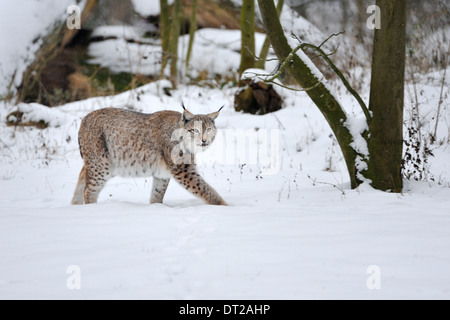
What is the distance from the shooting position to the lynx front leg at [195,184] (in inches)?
188

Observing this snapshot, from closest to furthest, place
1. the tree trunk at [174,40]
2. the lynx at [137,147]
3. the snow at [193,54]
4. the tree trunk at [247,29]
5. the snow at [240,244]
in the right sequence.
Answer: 1. the snow at [240,244]
2. the lynx at [137,147]
3. the tree trunk at [247,29]
4. the tree trunk at [174,40]
5. the snow at [193,54]

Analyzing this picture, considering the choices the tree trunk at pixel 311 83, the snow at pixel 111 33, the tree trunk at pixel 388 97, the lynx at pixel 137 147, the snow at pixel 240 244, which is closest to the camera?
the snow at pixel 240 244

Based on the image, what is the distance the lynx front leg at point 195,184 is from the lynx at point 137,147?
0.01 meters

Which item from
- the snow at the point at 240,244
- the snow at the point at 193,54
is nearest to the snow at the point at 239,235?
the snow at the point at 240,244

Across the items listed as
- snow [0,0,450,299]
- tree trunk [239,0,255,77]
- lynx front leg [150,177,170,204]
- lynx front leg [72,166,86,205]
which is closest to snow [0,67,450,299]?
snow [0,0,450,299]

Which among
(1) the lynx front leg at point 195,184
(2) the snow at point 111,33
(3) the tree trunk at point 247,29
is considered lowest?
(1) the lynx front leg at point 195,184

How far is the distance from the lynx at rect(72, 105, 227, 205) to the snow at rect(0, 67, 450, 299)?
1.54 feet

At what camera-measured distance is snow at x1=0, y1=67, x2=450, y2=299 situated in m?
2.46

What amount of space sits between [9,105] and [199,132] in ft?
24.6

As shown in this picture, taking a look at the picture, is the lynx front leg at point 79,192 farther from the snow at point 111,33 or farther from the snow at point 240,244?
the snow at point 111,33

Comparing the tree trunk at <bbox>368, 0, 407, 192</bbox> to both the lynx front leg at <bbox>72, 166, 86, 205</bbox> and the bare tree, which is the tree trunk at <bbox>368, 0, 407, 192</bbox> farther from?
the lynx front leg at <bbox>72, 166, 86, 205</bbox>

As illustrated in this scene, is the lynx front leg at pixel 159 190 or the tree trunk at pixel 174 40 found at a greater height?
the tree trunk at pixel 174 40

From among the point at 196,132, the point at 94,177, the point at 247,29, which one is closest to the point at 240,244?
the point at 196,132
